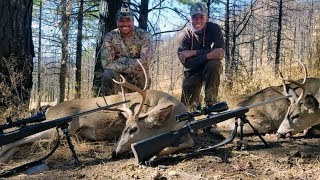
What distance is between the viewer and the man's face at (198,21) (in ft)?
24.2

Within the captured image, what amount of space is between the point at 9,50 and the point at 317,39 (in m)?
6.83

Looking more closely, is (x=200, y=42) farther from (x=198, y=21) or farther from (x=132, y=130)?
(x=132, y=130)

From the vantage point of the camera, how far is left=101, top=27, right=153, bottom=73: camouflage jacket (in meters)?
7.31

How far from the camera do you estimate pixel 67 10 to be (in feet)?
41.3

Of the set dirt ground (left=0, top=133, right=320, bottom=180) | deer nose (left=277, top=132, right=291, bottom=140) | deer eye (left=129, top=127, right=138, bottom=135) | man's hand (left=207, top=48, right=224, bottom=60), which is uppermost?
man's hand (left=207, top=48, right=224, bottom=60)

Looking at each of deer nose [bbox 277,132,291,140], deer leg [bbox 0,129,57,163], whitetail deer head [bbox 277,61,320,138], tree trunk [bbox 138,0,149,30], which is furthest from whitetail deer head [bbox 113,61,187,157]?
tree trunk [bbox 138,0,149,30]

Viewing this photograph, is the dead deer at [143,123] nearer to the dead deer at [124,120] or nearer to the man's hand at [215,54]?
the dead deer at [124,120]

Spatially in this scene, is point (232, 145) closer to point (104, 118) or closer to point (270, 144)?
point (270, 144)

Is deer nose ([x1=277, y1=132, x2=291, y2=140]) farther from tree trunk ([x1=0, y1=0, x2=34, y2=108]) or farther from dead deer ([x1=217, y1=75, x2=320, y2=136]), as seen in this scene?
tree trunk ([x1=0, y1=0, x2=34, y2=108])

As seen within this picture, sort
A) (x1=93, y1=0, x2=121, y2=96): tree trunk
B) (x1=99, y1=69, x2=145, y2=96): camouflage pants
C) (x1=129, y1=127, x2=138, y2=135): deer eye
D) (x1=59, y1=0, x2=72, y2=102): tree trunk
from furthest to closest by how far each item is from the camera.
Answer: (x1=59, y1=0, x2=72, y2=102): tree trunk, (x1=93, y1=0, x2=121, y2=96): tree trunk, (x1=99, y1=69, x2=145, y2=96): camouflage pants, (x1=129, y1=127, x2=138, y2=135): deer eye

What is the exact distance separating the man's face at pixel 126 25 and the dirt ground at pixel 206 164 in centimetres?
260

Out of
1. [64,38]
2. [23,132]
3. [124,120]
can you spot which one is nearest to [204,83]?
[124,120]

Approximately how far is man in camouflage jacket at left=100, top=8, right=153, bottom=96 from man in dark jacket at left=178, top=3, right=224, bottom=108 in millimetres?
696

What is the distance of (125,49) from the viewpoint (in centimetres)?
741
